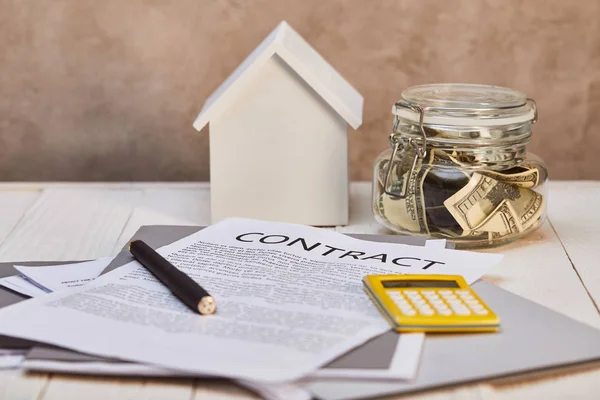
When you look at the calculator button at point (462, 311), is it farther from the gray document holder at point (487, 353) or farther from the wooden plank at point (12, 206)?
the wooden plank at point (12, 206)

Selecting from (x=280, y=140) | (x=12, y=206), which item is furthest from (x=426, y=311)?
(x=12, y=206)

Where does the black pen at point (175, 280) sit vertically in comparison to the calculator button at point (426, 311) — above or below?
above

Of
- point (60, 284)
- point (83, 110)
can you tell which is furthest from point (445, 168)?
point (83, 110)

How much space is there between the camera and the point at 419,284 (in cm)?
62

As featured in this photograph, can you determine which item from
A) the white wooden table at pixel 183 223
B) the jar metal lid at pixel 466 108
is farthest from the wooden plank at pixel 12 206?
the jar metal lid at pixel 466 108

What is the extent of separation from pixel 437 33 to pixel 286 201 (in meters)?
0.38

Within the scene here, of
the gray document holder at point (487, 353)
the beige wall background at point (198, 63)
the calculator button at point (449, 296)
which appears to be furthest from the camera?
the beige wall background at point (198, 63)

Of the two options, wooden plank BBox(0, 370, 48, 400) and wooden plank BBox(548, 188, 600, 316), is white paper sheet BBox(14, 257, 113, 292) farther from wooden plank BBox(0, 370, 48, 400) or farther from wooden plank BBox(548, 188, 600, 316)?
wooden plank BBox(548, 188, 600, 316)

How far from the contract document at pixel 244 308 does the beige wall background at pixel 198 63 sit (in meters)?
0.43

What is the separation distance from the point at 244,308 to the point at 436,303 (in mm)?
140

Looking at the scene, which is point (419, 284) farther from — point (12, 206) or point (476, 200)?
point (12, 206)

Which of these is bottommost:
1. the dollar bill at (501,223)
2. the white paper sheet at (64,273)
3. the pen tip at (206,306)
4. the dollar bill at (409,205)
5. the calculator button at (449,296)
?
the pen tip at (206,306)

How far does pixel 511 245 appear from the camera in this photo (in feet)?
2.77

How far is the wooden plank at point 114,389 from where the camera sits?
51 centimetres
